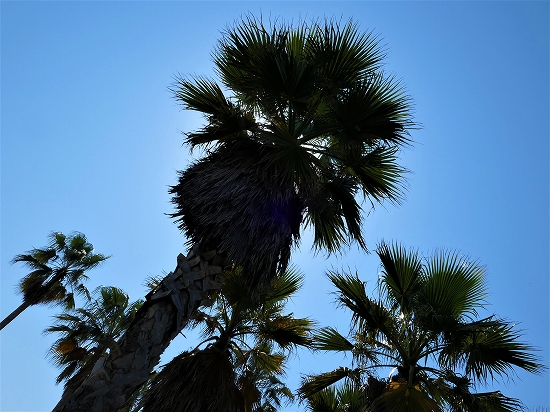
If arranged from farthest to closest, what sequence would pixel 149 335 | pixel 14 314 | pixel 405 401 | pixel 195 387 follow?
1. pixel 14 314
2. pixel 195 387
3. pixel 405 401
4. pixel 149 335

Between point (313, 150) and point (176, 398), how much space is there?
3866mm

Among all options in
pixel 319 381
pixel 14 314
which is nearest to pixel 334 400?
pixel 319 381

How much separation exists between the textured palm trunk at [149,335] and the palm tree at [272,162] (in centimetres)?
2

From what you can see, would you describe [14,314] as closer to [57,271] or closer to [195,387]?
[57,271]

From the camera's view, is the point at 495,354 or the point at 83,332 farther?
the point at 83,332

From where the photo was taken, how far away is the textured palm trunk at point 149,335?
5707mm

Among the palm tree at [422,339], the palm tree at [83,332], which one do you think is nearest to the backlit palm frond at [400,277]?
the palm tree at [422,339]

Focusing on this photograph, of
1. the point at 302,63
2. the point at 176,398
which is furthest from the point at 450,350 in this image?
the point at 302,63

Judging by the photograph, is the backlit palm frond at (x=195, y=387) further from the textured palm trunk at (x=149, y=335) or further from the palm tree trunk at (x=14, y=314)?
the palm tree trunk at (x=14, y=314)

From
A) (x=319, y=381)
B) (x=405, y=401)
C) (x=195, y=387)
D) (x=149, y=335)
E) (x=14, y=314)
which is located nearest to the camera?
(x=149, y=335)

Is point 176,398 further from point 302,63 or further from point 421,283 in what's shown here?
point 302,63

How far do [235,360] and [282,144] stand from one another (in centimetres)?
338

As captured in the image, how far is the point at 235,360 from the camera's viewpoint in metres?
8.00

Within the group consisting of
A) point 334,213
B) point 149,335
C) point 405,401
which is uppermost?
point 334,213
